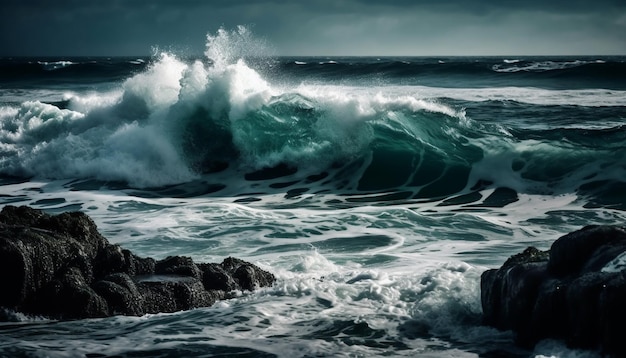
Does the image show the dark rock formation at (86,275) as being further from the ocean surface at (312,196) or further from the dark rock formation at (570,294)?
the dark rock formation at (570,294)

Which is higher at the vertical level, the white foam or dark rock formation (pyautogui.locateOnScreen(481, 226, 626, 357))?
the white foam

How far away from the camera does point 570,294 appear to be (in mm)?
4617

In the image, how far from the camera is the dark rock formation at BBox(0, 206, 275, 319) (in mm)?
5777

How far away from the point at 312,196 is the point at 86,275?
7027 mm

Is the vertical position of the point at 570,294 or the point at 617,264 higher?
the point at 617,264

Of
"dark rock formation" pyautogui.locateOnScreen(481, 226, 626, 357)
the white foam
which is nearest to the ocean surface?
"dark rock formation" pyautogui.locateOnScreen(481, 226, 626, 357)

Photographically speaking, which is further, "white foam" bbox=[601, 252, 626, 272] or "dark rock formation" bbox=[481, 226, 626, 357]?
"white foam" bbox=[601, 252, 626, 272]

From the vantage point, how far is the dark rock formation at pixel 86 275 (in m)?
5.78

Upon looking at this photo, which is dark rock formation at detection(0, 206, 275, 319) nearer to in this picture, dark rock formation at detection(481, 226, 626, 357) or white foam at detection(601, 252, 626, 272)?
Answer: dark rock formation at detection(481, 226, 626, 357)

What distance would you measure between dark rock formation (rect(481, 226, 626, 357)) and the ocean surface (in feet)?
0.47

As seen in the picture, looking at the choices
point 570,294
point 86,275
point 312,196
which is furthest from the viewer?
point 312,196

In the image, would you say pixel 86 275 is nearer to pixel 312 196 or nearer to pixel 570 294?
pixel 570 294

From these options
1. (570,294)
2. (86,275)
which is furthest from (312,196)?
(570,294)

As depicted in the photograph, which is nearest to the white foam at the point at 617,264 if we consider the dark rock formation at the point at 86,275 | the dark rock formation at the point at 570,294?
the dark rock formation at the point at 570,294
